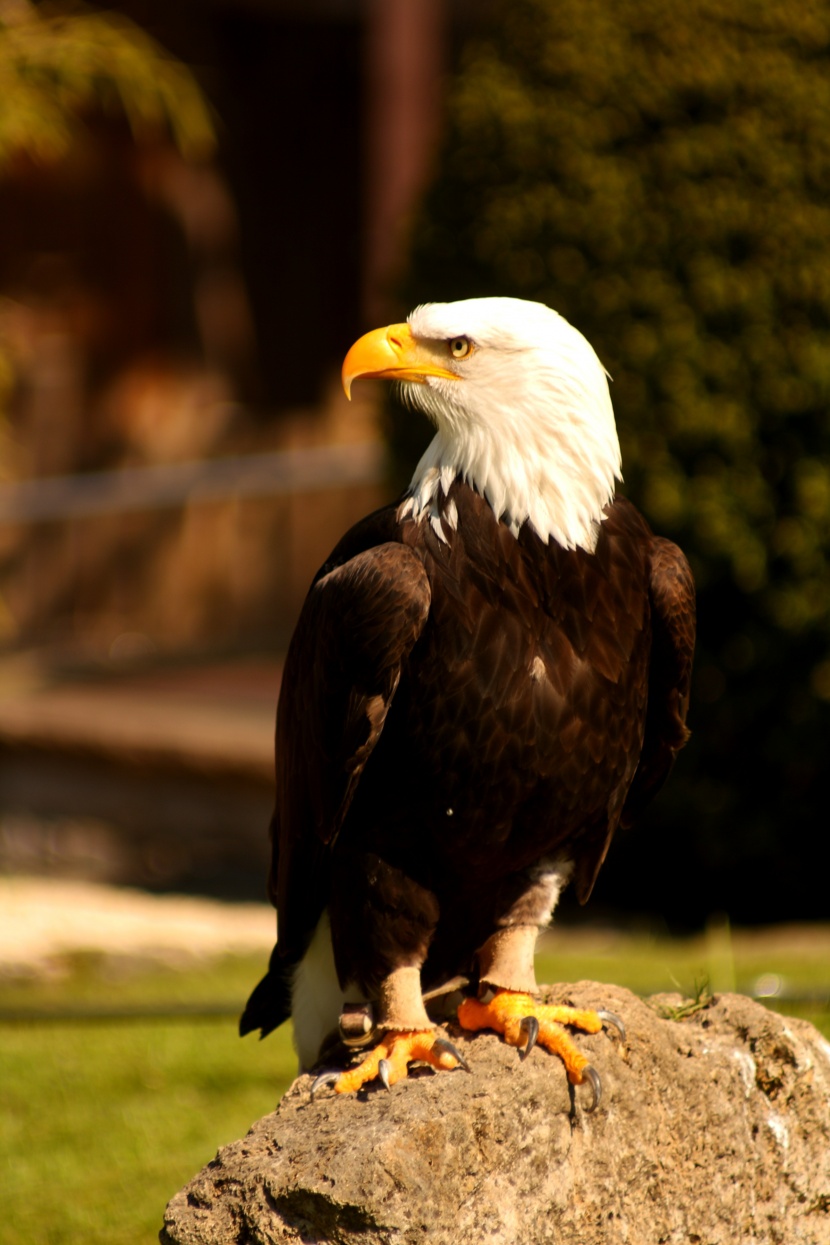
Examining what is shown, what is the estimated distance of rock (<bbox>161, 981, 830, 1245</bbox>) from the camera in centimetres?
257

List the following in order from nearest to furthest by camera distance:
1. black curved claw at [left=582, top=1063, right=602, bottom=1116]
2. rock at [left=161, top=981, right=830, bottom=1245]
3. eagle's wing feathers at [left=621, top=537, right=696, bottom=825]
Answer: rock at [left=161, top=981, right=830, bottom=1245]
black curved claw at [left=582, top=1063, right=602, bottom=1116]
eagle's wing feathers at [left=621, top=537, right=696, bottom=825]

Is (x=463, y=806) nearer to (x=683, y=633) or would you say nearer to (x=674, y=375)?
(x=683, y=633)

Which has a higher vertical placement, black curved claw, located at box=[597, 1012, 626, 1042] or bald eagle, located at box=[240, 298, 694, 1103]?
bald eagle, located at box=[240, 298, 694, 1103]

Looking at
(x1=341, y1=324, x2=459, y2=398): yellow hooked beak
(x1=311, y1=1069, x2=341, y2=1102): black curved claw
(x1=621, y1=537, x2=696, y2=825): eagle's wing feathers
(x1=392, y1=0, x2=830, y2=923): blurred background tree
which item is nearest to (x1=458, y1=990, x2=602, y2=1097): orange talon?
(x1=311, y1=1069, x2=341, y2=1102): black curved claw

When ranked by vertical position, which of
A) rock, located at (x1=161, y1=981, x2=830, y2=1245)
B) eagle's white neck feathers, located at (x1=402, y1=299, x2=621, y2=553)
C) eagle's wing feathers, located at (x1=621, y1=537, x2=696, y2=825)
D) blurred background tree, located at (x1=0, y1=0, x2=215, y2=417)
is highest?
→ blurred background tree, located at (x1=0, y1=0, x2=215, y2=417)

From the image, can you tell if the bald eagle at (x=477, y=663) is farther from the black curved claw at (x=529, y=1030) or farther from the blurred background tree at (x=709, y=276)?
the blurred background tree at (x=709, y=276)

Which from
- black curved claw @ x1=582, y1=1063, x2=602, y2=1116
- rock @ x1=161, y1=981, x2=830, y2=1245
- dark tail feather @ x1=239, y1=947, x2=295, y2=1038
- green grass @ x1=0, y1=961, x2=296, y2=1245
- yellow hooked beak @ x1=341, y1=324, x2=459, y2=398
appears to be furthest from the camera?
green grass @ x1=0, y1=961, x2=296, y2=1245

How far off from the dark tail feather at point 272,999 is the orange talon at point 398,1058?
492mm

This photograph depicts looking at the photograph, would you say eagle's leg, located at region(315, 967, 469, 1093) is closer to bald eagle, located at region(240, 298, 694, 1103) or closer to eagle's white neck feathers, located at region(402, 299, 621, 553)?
bald eagle, located at region(240, 298, 694, 1103)

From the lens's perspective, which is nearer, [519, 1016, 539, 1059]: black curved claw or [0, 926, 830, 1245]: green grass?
[519, 1016, 539, 1059]: black curved claw

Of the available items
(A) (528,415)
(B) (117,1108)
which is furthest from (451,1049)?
(B) (117,1108)

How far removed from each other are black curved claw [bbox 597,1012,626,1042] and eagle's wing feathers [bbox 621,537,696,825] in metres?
0.55

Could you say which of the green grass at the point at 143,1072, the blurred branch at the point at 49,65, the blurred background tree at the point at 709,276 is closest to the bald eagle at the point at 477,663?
the green grass at the point at 143,1072

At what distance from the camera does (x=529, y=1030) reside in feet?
9.75
